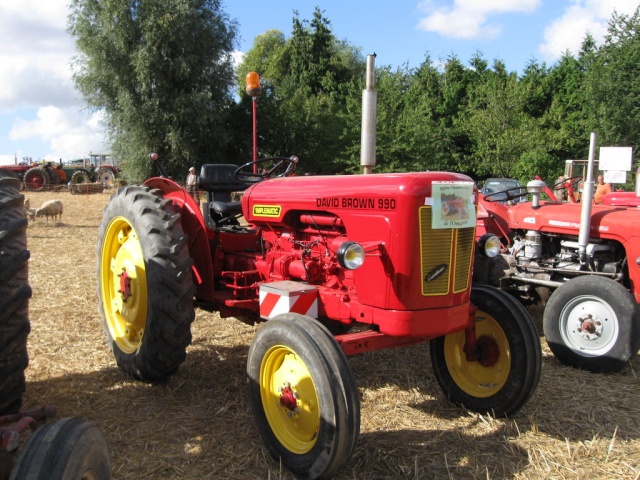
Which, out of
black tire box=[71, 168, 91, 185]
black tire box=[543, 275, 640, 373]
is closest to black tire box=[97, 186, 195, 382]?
black tire box=[543, 275, 640, 373]

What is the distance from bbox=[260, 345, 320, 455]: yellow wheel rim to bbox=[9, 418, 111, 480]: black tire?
0.97 m

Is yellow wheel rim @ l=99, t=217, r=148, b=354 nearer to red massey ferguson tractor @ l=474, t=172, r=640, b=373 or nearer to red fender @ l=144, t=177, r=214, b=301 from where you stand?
red fender @ l=144, t=177, r=214, b=301

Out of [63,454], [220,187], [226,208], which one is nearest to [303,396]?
[63,454]

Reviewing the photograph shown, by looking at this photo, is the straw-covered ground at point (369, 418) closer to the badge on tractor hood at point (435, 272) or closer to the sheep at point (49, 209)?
the badge on tractor hood at point (435, 272)

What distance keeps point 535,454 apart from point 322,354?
1.29m

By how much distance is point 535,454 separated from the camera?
2773mm

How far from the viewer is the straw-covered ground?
2.63m

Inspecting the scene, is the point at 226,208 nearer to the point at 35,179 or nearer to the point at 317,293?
the point at 317,293

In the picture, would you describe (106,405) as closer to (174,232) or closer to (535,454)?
(174,232)

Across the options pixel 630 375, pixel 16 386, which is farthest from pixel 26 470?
pixel 630 375

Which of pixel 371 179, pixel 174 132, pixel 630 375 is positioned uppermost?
pixel 174 132

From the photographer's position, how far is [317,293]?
3.01 metres

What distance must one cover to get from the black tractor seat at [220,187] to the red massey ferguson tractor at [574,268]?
1944mm

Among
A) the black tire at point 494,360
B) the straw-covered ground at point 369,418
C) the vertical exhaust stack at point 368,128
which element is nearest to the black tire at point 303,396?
the straw-covered ground at point 369,418
